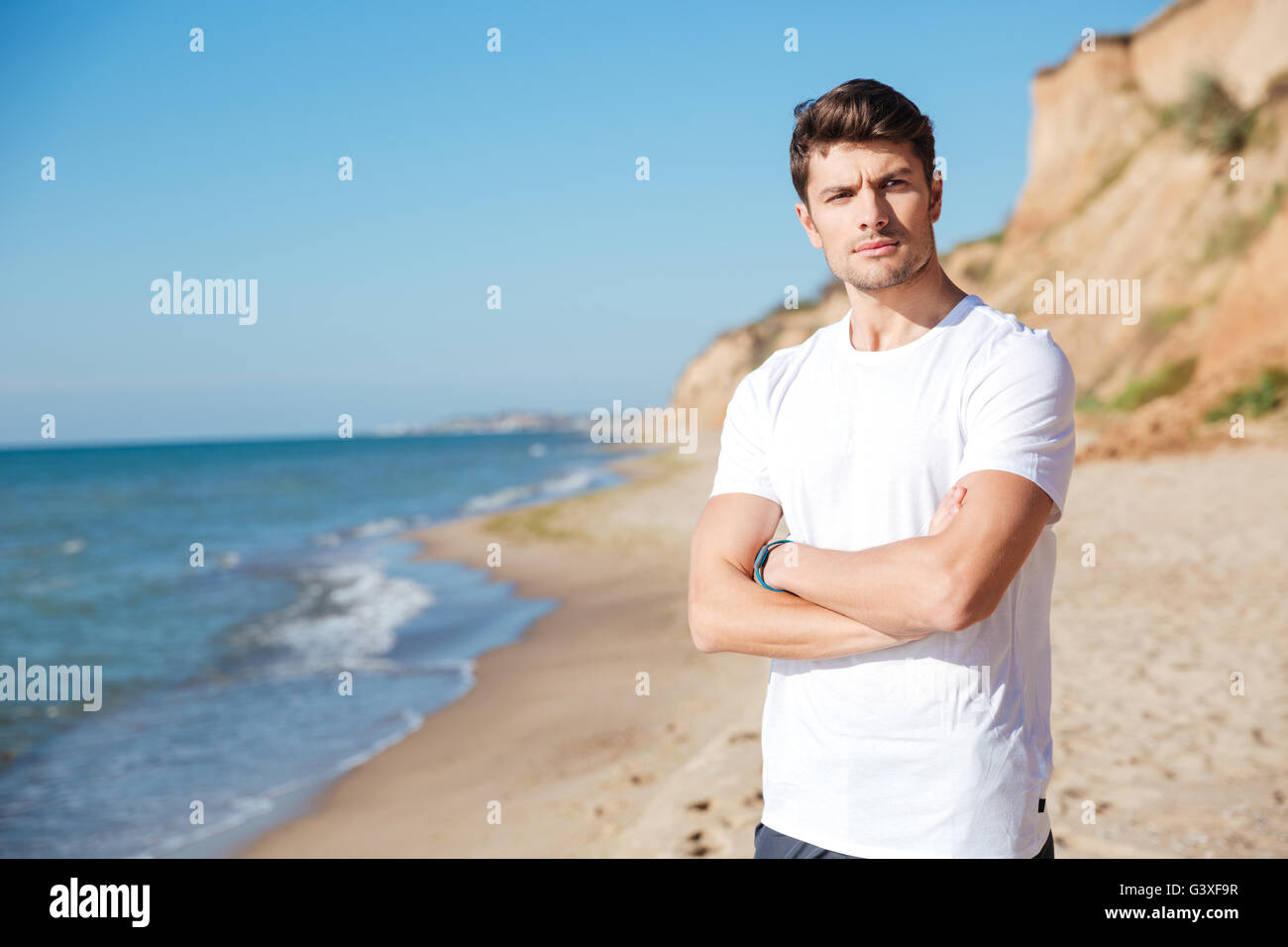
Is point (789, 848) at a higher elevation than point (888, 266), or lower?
lower

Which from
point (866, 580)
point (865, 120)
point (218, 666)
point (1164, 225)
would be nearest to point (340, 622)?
point (218, 666)

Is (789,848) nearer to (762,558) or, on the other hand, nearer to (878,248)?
Result: (762,558)

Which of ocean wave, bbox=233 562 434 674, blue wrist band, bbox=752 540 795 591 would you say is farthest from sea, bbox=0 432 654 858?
blue wrist band, bbox=752 540 795 591

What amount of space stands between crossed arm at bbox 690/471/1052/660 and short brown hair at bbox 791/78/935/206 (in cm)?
80

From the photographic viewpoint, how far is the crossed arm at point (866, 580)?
194 centimetres

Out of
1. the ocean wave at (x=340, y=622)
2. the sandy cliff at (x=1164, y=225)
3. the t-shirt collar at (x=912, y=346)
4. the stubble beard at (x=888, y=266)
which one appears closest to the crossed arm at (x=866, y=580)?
the t-shirt collar at (x=912, y=346)

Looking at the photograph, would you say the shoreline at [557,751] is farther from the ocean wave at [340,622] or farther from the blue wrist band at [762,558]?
the blue wrist band at [762,558]

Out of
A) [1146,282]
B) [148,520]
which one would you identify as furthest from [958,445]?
[148,520]

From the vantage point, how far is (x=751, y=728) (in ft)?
21.8

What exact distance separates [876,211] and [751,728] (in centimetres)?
509

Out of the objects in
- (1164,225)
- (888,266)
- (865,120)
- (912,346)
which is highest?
(1164,225)

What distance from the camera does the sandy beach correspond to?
4.93 metres

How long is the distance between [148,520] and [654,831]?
3707 cm

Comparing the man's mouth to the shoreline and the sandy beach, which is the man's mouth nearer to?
the sandy beach
